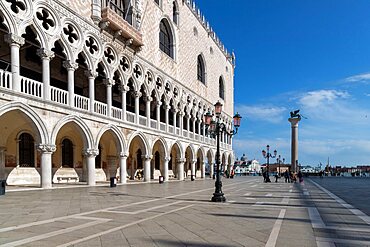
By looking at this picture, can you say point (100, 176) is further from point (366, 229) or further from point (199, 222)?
point (366, 229)

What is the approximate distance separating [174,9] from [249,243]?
31.2 meters

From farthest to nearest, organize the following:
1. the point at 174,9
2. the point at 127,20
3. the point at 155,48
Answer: the point at 174,9, the point at 155,48, the point at 127,20

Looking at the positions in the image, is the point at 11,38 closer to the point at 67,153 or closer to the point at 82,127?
the point at 82,127

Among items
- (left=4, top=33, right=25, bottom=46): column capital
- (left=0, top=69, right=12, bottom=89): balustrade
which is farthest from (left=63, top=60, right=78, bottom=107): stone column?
(left=0, top=69, right=12, bottom=89): balustrade

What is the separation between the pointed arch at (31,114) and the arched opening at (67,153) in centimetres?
606

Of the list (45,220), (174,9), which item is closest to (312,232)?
(45,220)

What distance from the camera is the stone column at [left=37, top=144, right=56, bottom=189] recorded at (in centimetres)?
1495

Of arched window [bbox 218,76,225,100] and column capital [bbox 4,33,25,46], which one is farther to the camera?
arched window [bbox 218,76,225,100]

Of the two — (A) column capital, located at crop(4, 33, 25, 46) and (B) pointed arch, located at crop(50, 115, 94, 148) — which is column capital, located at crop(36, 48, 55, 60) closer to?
(A) column capital, located at crop(4, 33, 25, 46)

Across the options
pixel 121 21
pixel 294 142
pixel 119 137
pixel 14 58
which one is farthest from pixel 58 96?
pixel 294 142

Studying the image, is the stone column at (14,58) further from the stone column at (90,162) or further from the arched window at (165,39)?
the arched window at (165,39)

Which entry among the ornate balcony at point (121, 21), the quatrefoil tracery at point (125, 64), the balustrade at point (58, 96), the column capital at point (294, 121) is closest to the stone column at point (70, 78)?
the balustrade at point (58, 96)

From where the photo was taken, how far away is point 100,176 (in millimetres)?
24203

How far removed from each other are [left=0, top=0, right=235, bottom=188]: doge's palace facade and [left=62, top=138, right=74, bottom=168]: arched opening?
0.07 meters
